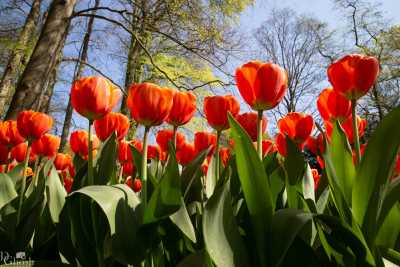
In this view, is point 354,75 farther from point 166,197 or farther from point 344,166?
point 166,197

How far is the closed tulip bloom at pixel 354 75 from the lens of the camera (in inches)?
28.5

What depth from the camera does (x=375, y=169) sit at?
0.52m

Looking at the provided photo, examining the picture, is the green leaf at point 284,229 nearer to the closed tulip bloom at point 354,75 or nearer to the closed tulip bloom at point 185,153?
the closed tulip bloom at point 354,75

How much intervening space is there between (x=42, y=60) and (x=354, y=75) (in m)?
2.92

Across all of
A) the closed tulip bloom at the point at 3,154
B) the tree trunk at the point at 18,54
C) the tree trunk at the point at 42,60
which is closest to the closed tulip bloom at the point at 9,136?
the closed tulip bloom at the point at 3,154

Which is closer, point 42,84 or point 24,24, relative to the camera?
point 42,84

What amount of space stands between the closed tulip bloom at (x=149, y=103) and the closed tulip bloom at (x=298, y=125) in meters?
0.39

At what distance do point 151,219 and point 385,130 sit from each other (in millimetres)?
364

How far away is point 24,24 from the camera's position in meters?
7.82

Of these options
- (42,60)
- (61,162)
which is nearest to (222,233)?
(61,162)

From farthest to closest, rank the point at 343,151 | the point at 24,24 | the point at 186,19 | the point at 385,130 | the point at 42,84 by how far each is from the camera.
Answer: the point at 24,24 < the point at 186,19 < the point at 42,84 < the point at 343,151 < the point at 385,130

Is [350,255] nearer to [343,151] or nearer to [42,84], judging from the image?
[343,151]

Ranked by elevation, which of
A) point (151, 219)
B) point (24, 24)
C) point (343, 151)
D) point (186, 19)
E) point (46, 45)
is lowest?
point (151, 219)

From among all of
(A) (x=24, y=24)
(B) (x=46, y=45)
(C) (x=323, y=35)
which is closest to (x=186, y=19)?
(B) (x=46, y=45)
